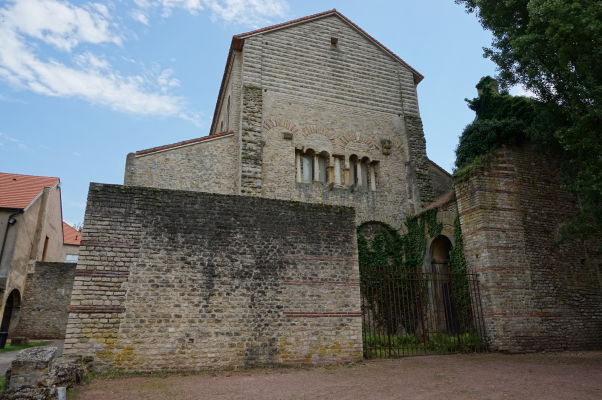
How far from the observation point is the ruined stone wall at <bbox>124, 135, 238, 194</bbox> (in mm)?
15008

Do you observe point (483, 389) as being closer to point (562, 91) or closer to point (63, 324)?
point (562, 91)

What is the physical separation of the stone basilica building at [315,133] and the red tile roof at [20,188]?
29.9ft

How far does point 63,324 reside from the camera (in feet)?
65.0

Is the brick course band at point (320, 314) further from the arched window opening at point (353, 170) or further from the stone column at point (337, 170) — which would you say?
the arched window opening at point (353, 170)

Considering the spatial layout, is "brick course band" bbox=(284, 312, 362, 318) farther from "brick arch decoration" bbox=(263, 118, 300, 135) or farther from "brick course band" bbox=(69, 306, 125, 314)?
"brick arch decoration" bbox=(263, 118, 300, 135)

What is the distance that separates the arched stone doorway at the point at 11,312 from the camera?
1914 centimetres

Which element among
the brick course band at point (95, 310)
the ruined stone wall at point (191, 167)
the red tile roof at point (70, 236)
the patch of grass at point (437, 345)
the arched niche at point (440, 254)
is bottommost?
the patch of grass at point (437, 345)

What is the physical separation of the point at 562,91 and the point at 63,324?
22.5m

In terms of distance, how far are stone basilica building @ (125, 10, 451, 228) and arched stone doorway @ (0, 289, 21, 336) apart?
33.3 feet

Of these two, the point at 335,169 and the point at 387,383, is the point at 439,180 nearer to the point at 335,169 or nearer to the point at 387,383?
the point at 335,169

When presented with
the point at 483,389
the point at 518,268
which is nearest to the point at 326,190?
the point at 518,268

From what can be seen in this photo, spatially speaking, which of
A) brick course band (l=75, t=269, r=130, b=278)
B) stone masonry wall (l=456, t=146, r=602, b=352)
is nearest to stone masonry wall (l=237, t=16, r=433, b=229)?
stone masonry wall (l=456, t=146, r=602, b=352)

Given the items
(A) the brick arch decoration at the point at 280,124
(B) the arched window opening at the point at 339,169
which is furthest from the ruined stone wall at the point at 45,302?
(B) the arched window opening at the point at 339,169

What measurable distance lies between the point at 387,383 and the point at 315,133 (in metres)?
11.9
